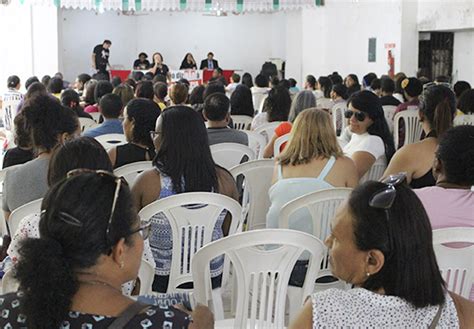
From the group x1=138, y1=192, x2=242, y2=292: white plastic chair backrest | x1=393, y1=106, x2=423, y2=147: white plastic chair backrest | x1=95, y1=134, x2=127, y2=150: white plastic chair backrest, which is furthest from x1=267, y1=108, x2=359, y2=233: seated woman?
x1=393, y1=106, x2=423, y2=147: white plastic chair backrest

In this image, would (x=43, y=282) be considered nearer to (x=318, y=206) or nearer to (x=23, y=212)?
(x=23, y=212)

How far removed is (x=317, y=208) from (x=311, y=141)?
55 cm

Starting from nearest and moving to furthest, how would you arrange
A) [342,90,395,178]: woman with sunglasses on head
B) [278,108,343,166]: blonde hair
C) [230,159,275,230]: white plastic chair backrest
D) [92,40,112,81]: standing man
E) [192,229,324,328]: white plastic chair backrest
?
1. [192,229,324,328]: white plastic chair backrest
2. [278,108,343,166]: blonde hair
3. [230,159,275,230]: white plastic chair backrest
4. [342,90,395,178]: woman with sunglasses on head
5. [92,40,112,81]: standing man

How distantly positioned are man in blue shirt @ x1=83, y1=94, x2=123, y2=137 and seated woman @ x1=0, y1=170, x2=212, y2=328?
3.97 metres

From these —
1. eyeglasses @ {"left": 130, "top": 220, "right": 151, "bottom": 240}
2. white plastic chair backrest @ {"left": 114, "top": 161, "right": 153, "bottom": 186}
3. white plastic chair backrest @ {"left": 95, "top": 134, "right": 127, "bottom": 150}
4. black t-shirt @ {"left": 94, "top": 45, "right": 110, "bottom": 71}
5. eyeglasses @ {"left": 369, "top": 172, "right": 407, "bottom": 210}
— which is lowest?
white plastic chair backrest @ {"left": 114, "top": 161, "right": 153, "bottom": 186}

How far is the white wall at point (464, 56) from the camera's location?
13251 mm

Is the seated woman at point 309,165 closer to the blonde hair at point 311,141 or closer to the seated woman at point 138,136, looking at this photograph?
the blonde hair at point 311,141

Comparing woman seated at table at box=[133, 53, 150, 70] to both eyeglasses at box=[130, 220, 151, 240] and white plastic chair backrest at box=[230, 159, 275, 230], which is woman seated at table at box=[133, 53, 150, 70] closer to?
white plastic chair backrest at box=[230, 159, 275, 230]

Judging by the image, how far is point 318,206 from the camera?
145 inches

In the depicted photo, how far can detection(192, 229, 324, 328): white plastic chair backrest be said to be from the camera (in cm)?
276

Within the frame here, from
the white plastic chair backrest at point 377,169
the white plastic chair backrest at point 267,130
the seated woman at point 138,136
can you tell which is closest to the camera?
the seated woman at point 138,136

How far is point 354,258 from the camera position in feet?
6.70

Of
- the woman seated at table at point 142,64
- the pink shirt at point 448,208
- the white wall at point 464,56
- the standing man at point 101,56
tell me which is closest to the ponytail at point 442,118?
the pink shirt at point 448,208

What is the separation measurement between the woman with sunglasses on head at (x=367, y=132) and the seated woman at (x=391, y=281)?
318cm
